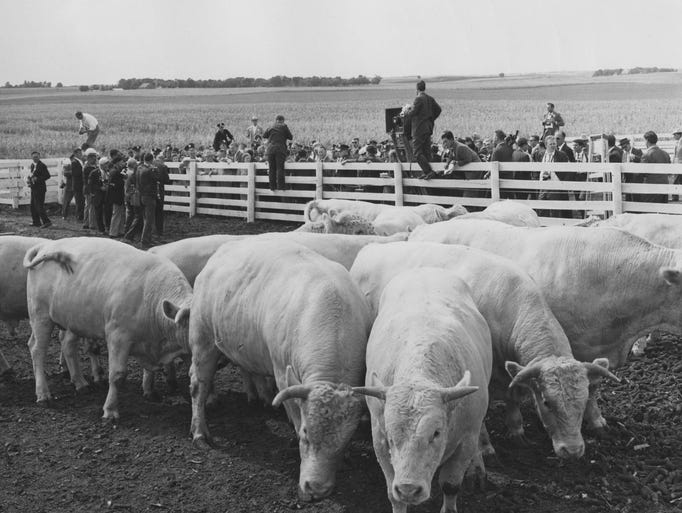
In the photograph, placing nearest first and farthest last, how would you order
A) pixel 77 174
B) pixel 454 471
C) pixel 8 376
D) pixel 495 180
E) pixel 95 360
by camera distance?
pixel 454 471 → pixel 95 360 → pixel 8 376 → pixel 495 180 → pixel 77 174

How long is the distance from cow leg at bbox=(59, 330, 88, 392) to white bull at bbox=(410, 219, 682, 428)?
4.91 meters

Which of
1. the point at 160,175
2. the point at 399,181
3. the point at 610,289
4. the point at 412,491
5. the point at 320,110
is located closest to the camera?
the point at 412,491

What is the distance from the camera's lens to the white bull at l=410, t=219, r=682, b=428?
7434 mm

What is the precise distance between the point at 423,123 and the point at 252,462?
10468mm

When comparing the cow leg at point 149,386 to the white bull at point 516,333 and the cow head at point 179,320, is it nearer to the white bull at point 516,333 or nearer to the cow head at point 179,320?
the cow head at point 179,320

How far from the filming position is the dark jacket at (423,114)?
15578 millimetres

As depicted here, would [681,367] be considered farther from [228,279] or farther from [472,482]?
[228,279]

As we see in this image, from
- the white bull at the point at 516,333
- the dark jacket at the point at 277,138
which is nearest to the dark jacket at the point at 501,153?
the dark jacket at the point at 277,138

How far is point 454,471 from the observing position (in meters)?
5.32

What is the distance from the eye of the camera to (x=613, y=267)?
24.8 ft

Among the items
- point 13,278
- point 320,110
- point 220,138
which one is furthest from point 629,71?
point 13,278

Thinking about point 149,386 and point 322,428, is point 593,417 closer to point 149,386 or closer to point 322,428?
point 322,428

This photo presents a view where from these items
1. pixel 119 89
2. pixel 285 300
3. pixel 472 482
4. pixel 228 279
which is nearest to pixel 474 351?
pixel 472 482

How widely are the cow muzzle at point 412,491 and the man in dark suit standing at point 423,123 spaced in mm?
11443
